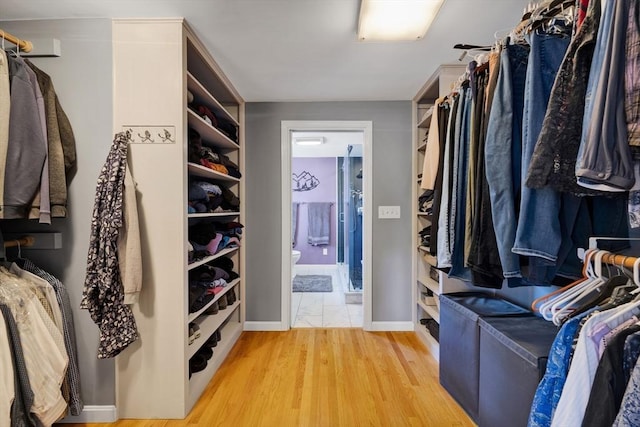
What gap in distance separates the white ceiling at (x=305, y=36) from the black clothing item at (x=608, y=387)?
5.03ft

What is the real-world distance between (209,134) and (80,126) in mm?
784

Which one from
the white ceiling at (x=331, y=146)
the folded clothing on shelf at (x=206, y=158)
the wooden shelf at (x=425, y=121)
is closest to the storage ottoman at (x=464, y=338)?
the wooden shelf at (x=425, y=121)

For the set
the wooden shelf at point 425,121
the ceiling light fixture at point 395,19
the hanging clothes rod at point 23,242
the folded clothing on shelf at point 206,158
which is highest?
the ceiling light fixture at point 395,19

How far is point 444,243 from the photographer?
1.34 meters

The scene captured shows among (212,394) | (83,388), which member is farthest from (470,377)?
(83,388)

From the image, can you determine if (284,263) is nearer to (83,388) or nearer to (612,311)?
(83,388)

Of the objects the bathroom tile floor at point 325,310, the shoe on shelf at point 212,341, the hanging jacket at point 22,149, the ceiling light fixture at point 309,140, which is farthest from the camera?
the ceiling light fixture at point 309,140

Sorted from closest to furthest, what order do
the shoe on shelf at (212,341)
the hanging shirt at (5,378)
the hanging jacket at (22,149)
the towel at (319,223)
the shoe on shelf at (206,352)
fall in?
the hanging shirt at (5,378) → the hanging jacket at (22,149) → the shoe on shelf at (206,352) → the shoe on shelf at (212,341) → the towel at (319,223)

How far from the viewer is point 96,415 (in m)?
1.53

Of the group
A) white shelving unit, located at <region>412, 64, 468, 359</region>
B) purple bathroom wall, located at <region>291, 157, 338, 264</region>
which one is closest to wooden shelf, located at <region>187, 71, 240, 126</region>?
white shelving unit, located at <region>412, 64, 468, 359</region>

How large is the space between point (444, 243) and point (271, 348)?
1.70m

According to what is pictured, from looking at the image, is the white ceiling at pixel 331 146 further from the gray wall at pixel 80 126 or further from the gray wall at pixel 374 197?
the gray wall at pixel 80 126

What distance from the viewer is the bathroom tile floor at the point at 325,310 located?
2904 millimetres

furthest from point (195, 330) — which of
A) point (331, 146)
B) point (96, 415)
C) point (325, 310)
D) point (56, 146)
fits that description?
point (331, 146)
